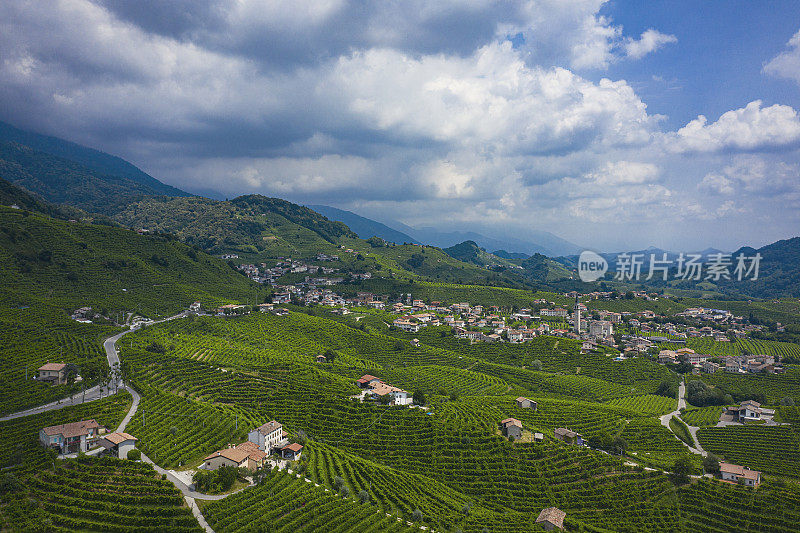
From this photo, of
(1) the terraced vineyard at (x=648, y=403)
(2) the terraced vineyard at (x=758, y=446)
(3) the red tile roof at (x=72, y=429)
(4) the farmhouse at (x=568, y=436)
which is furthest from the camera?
(1) the terraced vineyard at (x=648, y=403)

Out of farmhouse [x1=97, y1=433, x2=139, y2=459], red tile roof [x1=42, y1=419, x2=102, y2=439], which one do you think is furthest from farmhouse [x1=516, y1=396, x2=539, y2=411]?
red tile roof [x1=42, y1=419, x2=102, y2=439]

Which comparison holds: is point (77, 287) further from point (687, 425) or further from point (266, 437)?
point (687, 425)

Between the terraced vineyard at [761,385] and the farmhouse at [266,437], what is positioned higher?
the terraced vineyard at [761,385]

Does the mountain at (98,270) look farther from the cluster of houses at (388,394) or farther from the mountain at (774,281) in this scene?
the mountain at (774,281)

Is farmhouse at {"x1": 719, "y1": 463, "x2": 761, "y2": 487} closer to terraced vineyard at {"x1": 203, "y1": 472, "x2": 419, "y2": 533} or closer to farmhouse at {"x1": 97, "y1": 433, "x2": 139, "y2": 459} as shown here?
terraced vineyard at {"x1": 203, "y1": 472, "x2": 419, "y2": 533}

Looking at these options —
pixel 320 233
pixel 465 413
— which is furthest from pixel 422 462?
pixel 320 233

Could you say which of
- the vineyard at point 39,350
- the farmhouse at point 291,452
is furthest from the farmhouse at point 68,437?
the farmhouse at point 291,452

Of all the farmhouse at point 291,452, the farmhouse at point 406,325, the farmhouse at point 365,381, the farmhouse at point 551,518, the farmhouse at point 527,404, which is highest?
the farmhouse at point 406,325
